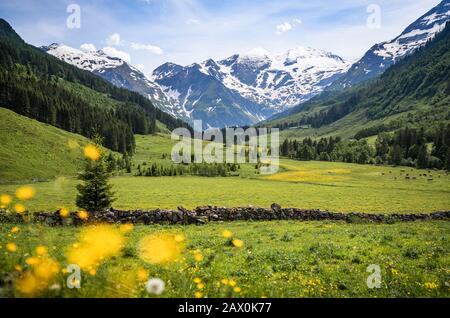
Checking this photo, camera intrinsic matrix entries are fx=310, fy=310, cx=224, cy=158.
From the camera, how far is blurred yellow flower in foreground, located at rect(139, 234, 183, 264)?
15.0m

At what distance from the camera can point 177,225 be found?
28594 mm

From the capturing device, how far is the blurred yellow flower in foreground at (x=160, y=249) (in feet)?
49.1

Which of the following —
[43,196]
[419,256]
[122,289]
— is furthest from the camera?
[43,196]

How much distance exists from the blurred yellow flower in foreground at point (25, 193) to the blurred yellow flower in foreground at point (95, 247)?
111 feet

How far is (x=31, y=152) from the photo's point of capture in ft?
292

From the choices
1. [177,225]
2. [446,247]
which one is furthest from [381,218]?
[177,225]

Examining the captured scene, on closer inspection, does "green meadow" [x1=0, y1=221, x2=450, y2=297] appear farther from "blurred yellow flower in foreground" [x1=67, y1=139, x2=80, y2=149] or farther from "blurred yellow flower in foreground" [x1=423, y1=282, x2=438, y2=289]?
"blurred yellow flower in foreground" [x1=67, y1=139, x2=80, y2=149]

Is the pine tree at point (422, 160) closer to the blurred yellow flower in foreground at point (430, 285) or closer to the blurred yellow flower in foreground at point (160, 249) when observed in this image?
the blurred yellow flower in foreground at point (160, 249)

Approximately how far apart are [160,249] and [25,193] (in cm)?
4950

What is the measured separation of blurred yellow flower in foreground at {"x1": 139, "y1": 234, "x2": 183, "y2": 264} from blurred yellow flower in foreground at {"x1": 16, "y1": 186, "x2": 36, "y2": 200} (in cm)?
4019

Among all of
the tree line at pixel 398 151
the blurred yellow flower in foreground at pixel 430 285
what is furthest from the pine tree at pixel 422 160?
the blurred yellow flower in foreground at pixel 430 285

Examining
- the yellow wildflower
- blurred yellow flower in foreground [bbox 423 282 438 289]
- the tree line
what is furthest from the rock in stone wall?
the tree line
